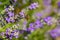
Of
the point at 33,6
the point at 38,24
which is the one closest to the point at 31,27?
the point at 38,24

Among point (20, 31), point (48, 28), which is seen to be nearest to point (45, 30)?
point (48, 28)

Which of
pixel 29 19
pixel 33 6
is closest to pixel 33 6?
pixel 33 6

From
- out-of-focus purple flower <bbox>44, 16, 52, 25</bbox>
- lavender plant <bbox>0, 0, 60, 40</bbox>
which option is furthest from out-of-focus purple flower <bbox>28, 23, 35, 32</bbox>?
out-of-focus purple flower <bbox>44, 16, 52, 25</bbox>

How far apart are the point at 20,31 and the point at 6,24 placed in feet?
0.41

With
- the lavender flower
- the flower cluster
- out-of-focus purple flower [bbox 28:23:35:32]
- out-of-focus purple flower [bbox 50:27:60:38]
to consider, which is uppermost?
the flower cluster

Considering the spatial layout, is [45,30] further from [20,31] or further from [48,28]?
[20,31]

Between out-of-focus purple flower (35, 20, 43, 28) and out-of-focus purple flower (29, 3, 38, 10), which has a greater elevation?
out-of-focus purple flower (29, 3, 38, 10)

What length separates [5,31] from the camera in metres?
1.27

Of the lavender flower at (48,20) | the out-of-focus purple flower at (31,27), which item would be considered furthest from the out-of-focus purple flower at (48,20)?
the out-of-focus purple flower at (31,27)

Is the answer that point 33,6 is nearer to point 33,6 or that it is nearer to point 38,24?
point 33,6

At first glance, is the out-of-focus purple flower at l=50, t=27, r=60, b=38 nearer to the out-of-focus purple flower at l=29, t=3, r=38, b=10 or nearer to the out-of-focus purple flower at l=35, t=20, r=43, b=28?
the out-of-focus purple flower at l=35, t=20, r=43, b=28

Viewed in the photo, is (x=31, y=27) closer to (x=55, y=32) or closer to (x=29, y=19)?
(x=29, y=19)

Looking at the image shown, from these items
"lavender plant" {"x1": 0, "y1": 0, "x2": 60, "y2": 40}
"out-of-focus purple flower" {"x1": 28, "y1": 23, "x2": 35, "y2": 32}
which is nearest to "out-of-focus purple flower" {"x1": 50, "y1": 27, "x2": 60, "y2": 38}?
"lavender plant" {"x1": 0, "y1": 0, "x2": 60, "y2": 40}

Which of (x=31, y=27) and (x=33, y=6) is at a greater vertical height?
(x=33, y=6)
